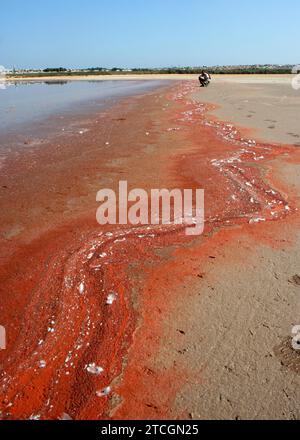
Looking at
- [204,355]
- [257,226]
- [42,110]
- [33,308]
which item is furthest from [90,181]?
[42,110]

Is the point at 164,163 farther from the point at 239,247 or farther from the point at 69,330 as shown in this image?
the point at 69,330

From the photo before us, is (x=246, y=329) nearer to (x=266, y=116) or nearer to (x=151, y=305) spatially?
(x=151, y=305)

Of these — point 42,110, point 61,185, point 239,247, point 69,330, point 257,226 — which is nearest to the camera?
point 69,330

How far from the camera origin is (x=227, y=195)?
25.0 ft

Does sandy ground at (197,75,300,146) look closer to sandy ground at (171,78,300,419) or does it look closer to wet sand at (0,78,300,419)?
wet sand at (0,78,300,419)

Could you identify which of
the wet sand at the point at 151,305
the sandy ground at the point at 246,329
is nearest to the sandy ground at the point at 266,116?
the wet sand at the point at 151,305

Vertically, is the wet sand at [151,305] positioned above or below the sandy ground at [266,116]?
below

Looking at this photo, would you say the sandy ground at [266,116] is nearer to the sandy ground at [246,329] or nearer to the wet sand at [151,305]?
the wet sand at [151,305]

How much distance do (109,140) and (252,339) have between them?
1091 cm

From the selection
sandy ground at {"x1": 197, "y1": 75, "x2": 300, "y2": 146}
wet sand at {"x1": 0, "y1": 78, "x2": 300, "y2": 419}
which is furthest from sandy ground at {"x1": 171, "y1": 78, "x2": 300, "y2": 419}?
sandy ground at {"x1": 197, "y1": 75, "x2": 300, "y2": 146}

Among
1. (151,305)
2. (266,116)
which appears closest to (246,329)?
(151,305)

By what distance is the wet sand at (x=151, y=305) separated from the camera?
3221 millimetres

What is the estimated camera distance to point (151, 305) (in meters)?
4.35

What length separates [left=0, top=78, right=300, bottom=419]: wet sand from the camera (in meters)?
3.22
